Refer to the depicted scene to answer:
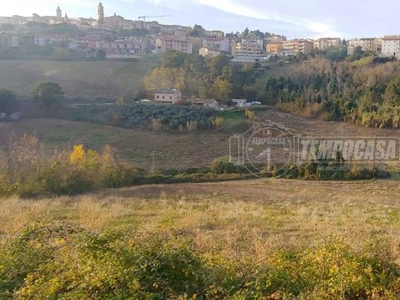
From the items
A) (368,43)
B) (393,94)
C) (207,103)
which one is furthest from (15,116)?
(368,43)


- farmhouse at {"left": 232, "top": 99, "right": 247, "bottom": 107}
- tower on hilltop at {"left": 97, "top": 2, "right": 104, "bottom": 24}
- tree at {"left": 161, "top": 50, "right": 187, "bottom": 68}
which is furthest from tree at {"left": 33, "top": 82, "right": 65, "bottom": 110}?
tower on hilltop at {"left": 97, "top": 2, "right": 104, "bottom": 24}

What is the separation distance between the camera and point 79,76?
3584cm

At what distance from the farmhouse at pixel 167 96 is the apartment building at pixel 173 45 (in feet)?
75.2

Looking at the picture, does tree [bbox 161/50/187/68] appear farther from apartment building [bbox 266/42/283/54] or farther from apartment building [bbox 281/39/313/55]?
apartment building [bbox 266/42/283/54]

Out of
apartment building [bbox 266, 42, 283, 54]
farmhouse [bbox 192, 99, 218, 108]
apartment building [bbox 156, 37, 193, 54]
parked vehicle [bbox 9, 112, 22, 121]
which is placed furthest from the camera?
apartment building [bbox 266, 42, 283, 54]

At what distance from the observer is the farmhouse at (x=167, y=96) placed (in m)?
29.6

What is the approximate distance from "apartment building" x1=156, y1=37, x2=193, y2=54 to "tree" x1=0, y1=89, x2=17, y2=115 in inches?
1126

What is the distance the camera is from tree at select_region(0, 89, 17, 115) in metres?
25.2

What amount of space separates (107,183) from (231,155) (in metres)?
8.00

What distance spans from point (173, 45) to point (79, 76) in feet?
65.2

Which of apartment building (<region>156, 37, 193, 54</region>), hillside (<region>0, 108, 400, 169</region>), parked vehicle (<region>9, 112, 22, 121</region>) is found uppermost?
apartment building (<region>156, 37, 193, 54</region>)

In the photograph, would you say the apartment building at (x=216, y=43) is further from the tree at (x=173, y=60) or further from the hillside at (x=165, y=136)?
the hillside at (x=165, y=136)

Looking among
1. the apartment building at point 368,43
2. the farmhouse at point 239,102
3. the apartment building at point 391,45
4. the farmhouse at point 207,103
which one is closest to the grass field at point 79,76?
the farmhouse at point 207,103

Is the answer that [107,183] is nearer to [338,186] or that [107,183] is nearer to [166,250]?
[338,186]
